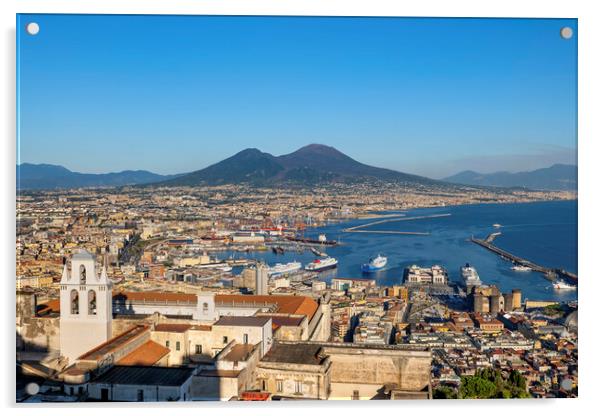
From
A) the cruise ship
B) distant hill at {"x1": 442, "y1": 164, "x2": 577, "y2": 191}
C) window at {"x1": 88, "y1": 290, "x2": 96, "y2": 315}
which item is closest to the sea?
the cruise ship

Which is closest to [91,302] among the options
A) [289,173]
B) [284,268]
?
[289,173]

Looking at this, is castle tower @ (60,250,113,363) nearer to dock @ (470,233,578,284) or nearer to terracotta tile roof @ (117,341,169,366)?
terracotta tile roof @ (117,341,169,366)

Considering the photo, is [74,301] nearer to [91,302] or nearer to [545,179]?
[91,302]

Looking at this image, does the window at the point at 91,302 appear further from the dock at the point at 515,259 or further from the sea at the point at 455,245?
the sea at the point at 455,245

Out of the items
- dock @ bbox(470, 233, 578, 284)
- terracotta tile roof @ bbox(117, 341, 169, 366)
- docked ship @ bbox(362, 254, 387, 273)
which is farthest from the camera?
docked ship @ bbox(362, 254, 387, 273)

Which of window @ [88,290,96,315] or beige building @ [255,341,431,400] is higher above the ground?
window @ [88,290,96,315]

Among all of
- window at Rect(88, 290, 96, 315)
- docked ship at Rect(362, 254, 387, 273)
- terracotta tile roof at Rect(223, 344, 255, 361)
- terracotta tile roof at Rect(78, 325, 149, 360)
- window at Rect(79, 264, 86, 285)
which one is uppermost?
window at Rect(79, 264, 86, 285)
